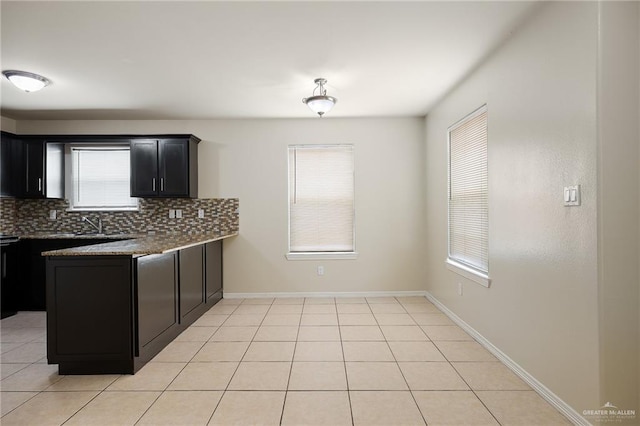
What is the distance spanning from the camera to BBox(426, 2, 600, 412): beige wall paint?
190 cm

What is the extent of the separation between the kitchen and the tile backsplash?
59 mm

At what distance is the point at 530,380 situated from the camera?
2.42 meters

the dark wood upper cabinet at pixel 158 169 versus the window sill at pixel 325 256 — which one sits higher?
the dark wood upper cabinet at pixel 158 169

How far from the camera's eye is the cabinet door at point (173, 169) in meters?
4.70

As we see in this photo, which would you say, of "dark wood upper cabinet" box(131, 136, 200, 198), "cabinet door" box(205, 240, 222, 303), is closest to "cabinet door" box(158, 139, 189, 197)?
"dark wood upper cabinet" box(131, 136, 200, 198)

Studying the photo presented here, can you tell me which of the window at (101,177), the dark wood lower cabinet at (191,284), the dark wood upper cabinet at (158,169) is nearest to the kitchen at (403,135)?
the window at (101,177)

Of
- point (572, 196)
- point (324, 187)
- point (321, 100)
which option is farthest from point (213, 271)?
point (572, 196)

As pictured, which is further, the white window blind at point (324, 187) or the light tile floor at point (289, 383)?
the white window blind at point (324, 187)

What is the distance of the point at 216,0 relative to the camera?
2.23m

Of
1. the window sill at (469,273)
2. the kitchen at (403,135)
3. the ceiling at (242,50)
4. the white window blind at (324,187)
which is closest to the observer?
the kitchen at (403,135)

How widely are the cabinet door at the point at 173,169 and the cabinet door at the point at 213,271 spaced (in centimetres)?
84

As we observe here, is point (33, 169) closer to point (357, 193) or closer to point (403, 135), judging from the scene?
point (357, 193)

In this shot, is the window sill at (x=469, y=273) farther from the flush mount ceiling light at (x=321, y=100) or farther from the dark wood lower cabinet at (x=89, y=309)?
the dark wood lower cabinet at (x=89, y=309)

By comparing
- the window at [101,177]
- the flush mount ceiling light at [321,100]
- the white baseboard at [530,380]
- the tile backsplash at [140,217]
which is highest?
the flush mount ceiling light at [321,100]
